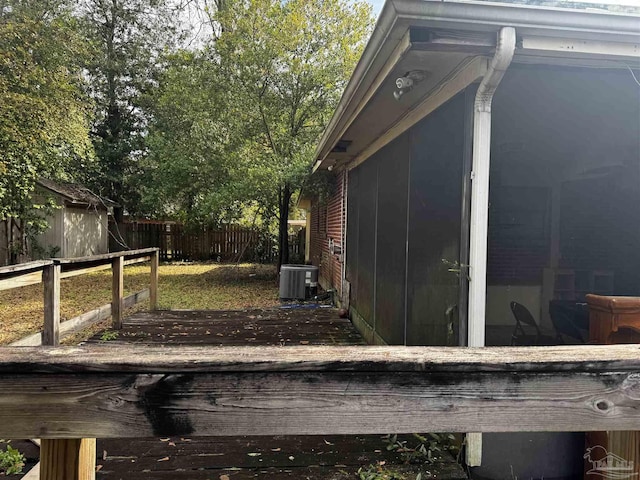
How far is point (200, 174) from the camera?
35.9ft

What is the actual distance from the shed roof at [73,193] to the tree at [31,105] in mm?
4053

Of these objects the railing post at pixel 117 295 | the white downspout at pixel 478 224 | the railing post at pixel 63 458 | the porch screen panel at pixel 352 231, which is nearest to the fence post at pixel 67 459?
the railing post at pixel 63 458

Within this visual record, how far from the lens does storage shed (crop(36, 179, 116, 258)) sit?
14316 millimetres

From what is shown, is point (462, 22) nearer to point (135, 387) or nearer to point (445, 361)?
point (445, 361)

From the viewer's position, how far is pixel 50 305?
388 cm

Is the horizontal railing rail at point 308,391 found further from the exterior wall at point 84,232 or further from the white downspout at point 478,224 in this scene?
the exterior wall at point 84,232

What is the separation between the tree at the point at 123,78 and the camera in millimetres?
19172

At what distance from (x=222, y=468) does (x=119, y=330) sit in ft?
12.4

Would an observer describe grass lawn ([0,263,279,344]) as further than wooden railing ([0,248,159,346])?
Yes

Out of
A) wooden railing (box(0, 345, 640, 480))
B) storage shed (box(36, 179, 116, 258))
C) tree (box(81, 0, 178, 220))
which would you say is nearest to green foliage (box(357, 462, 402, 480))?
wooden railing (box(0, 345, 640, 480))

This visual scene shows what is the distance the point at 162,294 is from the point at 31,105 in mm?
4668

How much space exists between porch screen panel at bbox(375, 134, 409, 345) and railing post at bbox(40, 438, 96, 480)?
3205 mm

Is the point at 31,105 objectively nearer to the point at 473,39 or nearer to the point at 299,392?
the point at 473,39

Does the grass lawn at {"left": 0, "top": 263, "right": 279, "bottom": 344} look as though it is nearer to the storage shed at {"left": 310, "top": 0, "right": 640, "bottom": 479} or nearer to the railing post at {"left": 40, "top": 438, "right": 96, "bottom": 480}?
the storage shed at {"left": 310, "top": 0, "right": 640, "bottom": 479}
